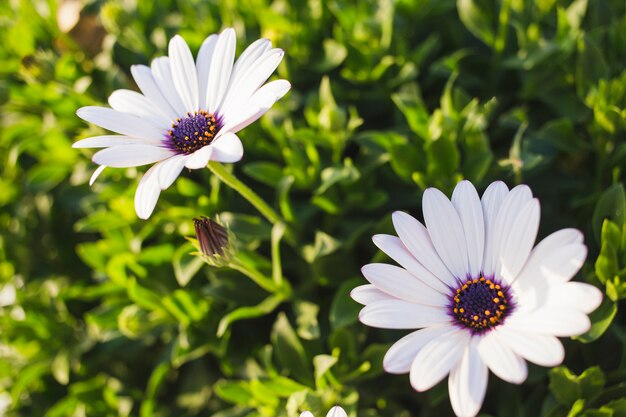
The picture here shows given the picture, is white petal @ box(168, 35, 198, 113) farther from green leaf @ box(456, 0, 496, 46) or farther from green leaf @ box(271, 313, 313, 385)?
green leaf @ box(456, 0, 496, 46)

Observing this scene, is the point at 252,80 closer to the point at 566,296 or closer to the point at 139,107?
the point at 139,107

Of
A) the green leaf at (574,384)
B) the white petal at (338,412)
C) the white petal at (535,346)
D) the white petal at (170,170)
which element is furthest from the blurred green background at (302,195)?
the white petal at (170,170)

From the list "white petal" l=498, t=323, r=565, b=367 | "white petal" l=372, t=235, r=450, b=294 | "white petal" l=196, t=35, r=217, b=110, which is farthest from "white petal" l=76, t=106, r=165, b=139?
"white petal" l=498, t=323, r=565, b=367

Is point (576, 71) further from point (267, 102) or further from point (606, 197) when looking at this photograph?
point (267, 102)

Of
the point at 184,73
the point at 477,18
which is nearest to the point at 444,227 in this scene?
the point at 184,73

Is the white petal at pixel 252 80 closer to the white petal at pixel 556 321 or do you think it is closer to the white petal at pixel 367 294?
the white petal at pixel 367 294

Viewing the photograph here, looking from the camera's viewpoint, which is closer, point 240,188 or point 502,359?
point 502,359

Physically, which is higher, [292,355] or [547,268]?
[547,268]
